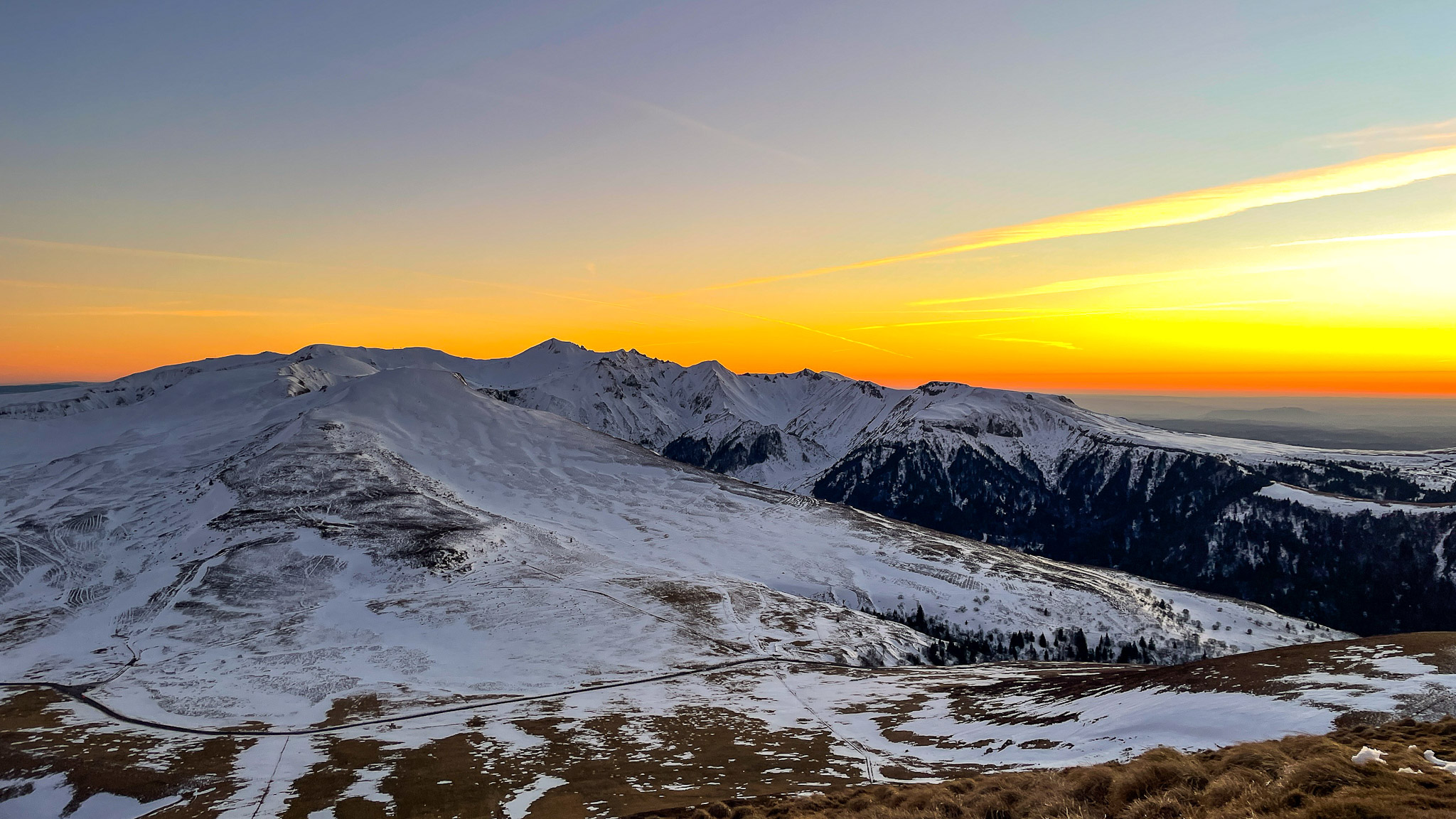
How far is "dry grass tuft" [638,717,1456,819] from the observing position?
62.1ft

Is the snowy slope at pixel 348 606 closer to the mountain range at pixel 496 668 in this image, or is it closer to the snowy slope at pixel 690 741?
the mountain range at pixel 496 668

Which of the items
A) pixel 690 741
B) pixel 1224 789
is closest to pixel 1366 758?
pixel 1224 789

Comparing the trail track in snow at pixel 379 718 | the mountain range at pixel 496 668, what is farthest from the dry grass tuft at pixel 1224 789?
the trail track in snow at pixel 379 718

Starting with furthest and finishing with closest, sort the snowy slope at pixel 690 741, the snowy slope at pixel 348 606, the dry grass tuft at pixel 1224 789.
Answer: the snowy slope at pixel 348 606, the snowy slope at pixel 690 741, the dry grass tuft at pixel 1224 789

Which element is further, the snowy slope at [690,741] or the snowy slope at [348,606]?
the snowy slope at [348,606]

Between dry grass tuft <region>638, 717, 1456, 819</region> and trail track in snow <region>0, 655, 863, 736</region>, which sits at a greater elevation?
dry grass tuft <region>638, 717, 1456, 819</region>

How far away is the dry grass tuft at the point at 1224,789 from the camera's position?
1894 cm

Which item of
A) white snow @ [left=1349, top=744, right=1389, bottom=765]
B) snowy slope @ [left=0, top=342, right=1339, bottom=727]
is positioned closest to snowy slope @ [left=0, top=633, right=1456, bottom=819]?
snowy slope @ [left=0, top=342, right=1339, bottom=727]

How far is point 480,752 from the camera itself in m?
70.4

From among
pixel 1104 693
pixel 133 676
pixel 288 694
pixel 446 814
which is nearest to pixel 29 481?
pixel 133 676

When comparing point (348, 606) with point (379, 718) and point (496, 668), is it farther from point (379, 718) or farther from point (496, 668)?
point (379, 718)

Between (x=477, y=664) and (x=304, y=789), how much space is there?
55.4 meters

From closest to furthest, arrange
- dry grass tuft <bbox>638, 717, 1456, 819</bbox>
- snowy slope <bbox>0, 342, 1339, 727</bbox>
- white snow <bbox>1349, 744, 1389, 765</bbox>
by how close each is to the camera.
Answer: dry grass tuft <bbox>638, 717, 1456, 819</bbox>, white snow <bbox>1349, 744, 1389, 765</bbox>, snowy slope <bbox>0, 342, 1339, 727</bbox>

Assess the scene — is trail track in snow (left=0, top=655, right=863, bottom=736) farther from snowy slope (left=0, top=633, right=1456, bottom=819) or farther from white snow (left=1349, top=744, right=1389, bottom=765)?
white snow (left=1349, top=744, right=1389, bottom=765)
